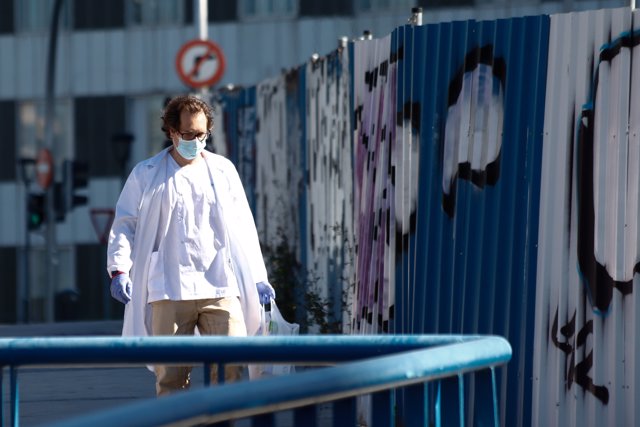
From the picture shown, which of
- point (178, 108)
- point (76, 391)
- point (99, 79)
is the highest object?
point (99, 79)

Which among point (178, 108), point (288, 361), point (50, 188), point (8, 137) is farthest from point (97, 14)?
point (288, 361)

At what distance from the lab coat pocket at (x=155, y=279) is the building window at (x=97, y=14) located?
29694 mm

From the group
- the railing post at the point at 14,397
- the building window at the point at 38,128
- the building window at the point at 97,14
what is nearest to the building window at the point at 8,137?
the building window at the point at 38,128

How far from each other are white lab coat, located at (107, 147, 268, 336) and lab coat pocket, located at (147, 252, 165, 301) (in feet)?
0.07

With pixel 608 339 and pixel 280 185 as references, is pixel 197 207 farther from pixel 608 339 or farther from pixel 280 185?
pixel 280 185

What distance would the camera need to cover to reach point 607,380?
6902 millimetres

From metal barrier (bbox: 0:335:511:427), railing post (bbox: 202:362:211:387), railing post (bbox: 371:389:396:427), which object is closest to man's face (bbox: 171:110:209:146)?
metal barrier (bbox: 0:335:511:427)

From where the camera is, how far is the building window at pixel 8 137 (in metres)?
37.1

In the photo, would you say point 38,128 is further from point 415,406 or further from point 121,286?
point 415,406

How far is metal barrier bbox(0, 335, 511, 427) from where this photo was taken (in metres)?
2.89

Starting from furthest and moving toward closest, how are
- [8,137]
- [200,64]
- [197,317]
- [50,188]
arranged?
1. [8,137]
2. [50,188]
3. [200,64]
4. [197,317]

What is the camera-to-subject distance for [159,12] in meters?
36.3

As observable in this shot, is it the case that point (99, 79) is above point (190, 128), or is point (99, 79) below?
above

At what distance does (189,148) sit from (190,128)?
8 cm
